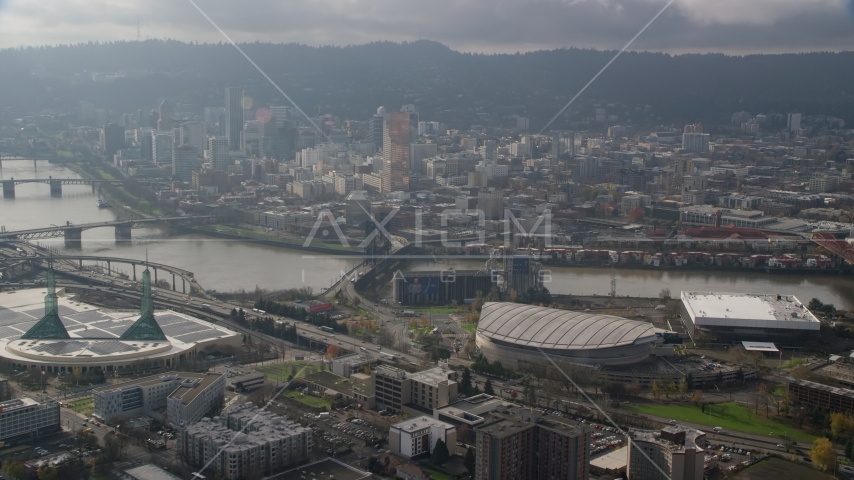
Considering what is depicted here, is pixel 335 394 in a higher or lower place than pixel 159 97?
lower

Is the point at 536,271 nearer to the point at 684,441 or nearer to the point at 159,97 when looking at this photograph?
the point at 684,441

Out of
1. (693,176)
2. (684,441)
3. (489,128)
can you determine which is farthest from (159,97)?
(684,441)

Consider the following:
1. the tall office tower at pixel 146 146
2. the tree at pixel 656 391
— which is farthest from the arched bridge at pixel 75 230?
the tree at pixel 656 391

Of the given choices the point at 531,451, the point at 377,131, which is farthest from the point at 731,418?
the point at 377,131

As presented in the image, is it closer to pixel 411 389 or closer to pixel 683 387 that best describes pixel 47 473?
pixel 411 389

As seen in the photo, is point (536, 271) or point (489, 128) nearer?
point (536, 271)
